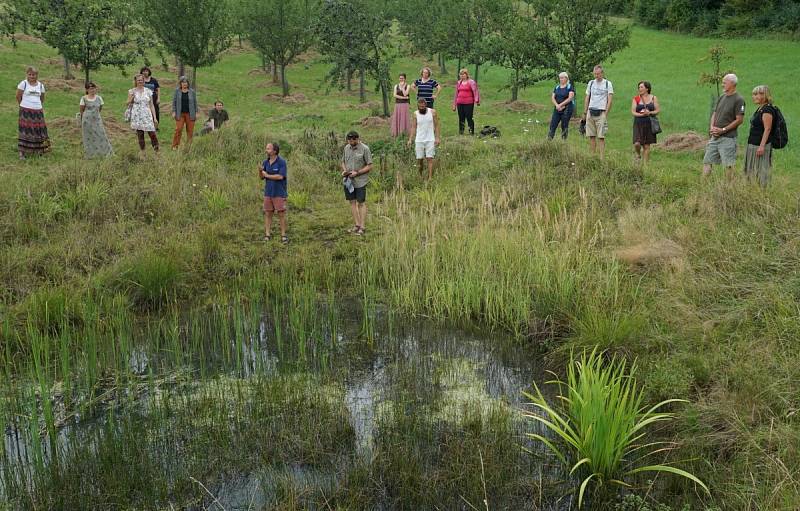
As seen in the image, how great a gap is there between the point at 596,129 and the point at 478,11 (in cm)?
1857

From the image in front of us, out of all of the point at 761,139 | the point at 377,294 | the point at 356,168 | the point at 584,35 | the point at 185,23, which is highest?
the point at 185,23

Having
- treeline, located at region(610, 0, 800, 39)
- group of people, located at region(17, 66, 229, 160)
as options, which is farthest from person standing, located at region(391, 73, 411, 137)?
treeline, located at region(610, 0, 800, 39)

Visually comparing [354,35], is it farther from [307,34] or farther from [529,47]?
[307,34]

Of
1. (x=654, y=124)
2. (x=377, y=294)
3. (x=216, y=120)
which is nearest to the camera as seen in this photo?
(x=377, y=294)

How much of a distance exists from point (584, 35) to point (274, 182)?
49.8 feet

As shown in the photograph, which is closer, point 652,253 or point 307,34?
point 652,253

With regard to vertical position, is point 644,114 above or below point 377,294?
above

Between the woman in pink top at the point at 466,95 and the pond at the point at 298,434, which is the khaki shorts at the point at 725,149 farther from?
the woman in pink top at the point at 466,95

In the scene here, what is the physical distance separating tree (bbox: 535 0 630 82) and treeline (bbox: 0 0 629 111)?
31 mm

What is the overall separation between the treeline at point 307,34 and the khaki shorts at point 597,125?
362 inches

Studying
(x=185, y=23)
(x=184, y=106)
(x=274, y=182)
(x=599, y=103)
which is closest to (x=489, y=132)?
(x=599, y=103)

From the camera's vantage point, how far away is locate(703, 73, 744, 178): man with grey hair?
10.6 m

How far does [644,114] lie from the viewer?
506 inches

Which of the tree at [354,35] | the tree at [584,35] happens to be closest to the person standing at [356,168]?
the tree at [354,35]
